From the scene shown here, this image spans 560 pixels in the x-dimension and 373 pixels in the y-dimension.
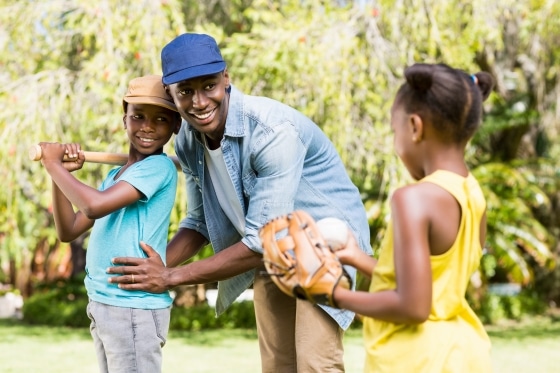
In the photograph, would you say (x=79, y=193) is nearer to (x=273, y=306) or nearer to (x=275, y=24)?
(x=273, y=306)

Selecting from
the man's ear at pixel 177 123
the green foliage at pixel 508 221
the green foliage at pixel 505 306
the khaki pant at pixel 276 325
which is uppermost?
the man's ear at pixel 177 123

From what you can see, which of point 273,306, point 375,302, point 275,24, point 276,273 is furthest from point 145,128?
point 275,24

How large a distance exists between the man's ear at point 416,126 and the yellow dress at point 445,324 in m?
0.10

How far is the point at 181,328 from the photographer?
1305cm

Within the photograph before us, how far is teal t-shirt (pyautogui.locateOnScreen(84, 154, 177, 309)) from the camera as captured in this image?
3.18 meters

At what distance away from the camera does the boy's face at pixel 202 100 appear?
3117mm

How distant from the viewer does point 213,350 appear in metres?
10.5

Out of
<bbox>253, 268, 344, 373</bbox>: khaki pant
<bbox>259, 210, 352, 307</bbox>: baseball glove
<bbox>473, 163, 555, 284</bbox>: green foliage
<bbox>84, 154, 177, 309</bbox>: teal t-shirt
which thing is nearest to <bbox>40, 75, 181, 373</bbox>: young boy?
<bbox>84, 154, 177, 309</bbox>: teal t-shirt

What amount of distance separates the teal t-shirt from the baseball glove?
100 cm

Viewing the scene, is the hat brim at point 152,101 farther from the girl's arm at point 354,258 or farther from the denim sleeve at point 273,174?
the girl's arm at point 354,258

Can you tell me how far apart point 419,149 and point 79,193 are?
1.33m

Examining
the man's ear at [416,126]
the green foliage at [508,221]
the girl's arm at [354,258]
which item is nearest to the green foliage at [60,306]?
the green foliage at [508,221]

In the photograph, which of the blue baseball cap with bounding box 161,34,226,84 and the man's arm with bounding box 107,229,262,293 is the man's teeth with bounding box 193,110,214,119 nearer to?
the blue baseball cap with bounding box 161,34,226,84

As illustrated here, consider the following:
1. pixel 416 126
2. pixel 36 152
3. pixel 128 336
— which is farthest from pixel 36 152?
pixel 416 126
